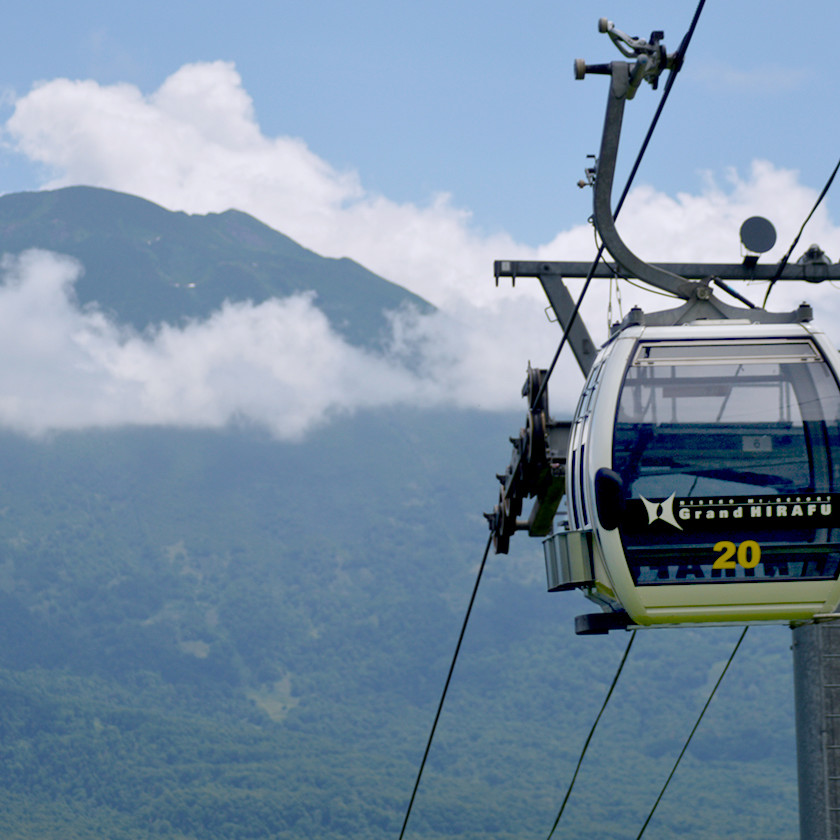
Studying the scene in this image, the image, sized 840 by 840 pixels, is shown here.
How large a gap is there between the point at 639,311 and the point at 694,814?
603 ft

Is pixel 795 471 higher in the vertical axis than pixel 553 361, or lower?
lower

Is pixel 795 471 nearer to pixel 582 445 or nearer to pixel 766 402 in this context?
pixel 766 402

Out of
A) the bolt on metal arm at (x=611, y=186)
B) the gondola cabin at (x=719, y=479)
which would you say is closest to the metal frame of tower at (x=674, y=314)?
the bolt on metal arm at (x=611, y=186)

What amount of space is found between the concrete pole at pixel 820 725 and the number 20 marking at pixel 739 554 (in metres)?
2.44

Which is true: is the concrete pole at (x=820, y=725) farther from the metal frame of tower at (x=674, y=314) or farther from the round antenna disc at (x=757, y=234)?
the round antenna disc at (x=757, y=234)

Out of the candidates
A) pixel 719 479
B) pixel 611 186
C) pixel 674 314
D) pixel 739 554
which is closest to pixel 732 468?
pixel 719 479

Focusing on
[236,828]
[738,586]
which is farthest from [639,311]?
[236,828]

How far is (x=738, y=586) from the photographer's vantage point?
9805 millimetres

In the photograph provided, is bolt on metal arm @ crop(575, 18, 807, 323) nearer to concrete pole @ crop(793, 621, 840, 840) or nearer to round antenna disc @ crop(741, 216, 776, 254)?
round antenna disc @ crop(741, 216, 776, 254)

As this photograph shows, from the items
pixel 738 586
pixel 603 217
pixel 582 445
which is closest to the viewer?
pixel 738 586

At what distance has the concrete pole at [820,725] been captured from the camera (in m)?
12.1

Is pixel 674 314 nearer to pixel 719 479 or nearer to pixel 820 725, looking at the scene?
pixel 719 479

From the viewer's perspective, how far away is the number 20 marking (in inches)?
386

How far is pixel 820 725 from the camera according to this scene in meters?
12.1
